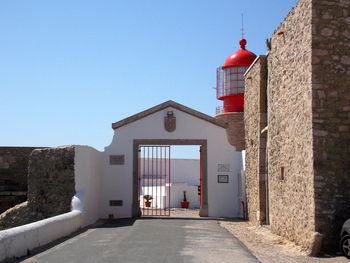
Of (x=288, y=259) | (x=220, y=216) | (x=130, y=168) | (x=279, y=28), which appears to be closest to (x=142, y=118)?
(x=130, y=168)

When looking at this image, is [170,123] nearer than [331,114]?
No

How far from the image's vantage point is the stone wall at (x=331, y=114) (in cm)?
862

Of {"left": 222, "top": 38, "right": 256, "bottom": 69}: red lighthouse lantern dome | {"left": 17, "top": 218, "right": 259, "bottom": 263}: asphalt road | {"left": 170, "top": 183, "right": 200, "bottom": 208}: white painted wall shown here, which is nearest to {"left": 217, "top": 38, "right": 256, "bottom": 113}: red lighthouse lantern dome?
{"left": 222, "top": 38, "right": 256, "bottom": 69}: red lighthouse lantern dome

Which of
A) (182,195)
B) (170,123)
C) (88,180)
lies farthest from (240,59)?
(88,180)

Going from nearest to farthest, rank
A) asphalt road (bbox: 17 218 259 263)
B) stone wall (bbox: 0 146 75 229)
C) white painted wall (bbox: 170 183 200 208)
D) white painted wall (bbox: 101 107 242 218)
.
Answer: asphalt road (bbox: 17 218 259 263)
stone wall (bbox: 0 146 75 229)
white painted wall (bbox: 101 107 242 218)
white painted wall (bbox: 170 183 200 208)

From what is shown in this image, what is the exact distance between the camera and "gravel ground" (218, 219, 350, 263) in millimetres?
8141

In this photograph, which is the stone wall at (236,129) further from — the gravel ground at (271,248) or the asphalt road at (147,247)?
the asphalt road at (147,247)

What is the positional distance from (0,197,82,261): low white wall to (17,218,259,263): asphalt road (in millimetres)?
253

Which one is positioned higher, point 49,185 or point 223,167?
point 223,167

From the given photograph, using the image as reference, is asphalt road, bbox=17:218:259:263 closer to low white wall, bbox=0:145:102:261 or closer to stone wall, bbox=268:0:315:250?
low white wall, bbox=0:145:102:261

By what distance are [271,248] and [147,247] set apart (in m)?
2.73

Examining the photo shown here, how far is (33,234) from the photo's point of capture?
848cm

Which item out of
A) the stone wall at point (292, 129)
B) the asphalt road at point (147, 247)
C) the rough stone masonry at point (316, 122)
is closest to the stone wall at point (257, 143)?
the stone wall at point (292, 129)

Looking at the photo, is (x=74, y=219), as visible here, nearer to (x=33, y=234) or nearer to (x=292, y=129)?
(x=33, y=234)
